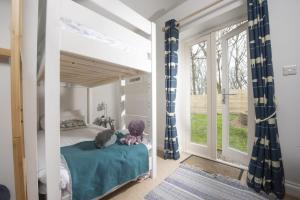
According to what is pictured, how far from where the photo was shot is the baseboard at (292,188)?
142cm

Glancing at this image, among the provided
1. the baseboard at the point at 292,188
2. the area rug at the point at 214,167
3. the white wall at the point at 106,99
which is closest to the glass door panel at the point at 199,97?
the area rug at the point at 214,167

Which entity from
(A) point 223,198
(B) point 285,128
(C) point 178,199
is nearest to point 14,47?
(C) point 178,199

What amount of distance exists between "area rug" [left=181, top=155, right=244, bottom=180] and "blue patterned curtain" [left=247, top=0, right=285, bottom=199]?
1.04ft

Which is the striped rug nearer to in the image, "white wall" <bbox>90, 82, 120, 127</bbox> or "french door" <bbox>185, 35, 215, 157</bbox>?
"french door" <bbox>185, 35, 215, 157</bbox>

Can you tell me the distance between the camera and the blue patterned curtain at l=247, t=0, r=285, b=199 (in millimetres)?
1389

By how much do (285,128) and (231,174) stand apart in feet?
2.64

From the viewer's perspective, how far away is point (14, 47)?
0.91 meters

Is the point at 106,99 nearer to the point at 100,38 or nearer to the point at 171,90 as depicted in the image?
the point at 171,90

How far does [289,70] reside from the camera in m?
1.44

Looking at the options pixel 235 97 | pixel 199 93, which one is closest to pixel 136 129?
pixel 199 93

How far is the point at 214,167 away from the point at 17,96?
2.24 meters

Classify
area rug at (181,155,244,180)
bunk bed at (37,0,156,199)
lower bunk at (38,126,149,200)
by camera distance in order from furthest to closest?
area rug at (181,155,244,180), lower bunk at (38,126,149,200), bunk bed at (37,0,156,199)

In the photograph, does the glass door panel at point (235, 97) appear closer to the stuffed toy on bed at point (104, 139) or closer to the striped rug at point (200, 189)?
the striped rug at point (200, 189)

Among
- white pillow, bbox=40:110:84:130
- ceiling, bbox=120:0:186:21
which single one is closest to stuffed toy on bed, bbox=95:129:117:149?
white pillow, bbox=40:110:84:130
